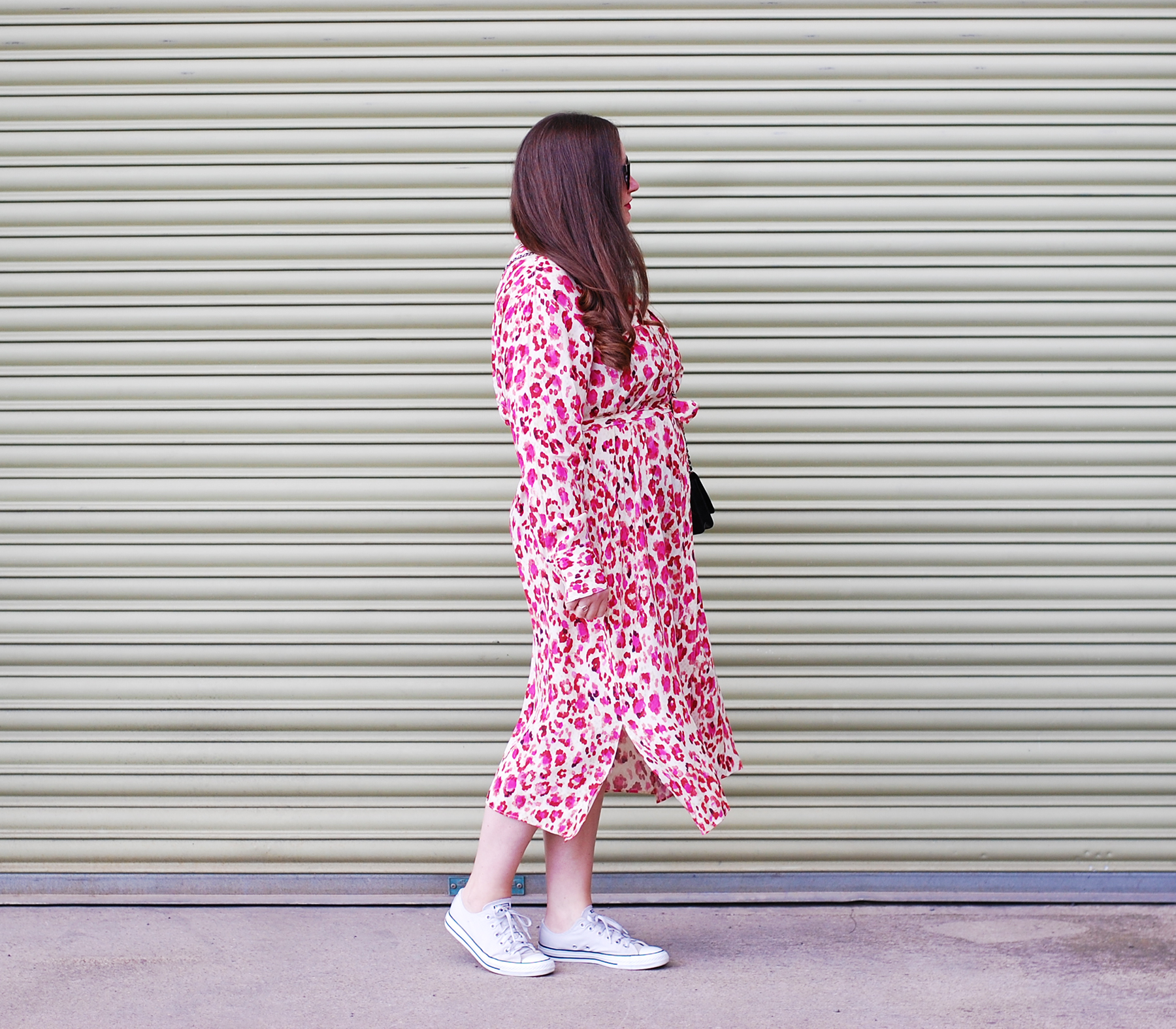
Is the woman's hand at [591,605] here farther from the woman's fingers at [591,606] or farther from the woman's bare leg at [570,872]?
the woman's bare leg at [570,872]

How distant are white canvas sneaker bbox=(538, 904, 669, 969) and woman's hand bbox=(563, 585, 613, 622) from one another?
2.44 ft

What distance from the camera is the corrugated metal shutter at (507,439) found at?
3012 millimetres

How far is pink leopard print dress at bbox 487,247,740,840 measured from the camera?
7.73 ft

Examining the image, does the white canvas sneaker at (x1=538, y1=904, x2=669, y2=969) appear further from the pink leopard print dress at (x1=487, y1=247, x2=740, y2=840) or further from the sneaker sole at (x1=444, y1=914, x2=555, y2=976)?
the pink leopard print dress at (x1=487, y1=247, x2=740, y2=840)

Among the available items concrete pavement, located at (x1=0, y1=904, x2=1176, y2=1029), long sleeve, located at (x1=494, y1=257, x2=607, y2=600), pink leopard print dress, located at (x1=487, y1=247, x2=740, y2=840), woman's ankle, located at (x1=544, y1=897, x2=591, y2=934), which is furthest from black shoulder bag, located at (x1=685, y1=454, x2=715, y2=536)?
concrete pavement, located at (x1=0, y1=904, x2=1176, y2=1029)

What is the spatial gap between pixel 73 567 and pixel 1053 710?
2.72 m

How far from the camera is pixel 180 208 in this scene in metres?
3.03

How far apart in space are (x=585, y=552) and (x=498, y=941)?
0.92 metres

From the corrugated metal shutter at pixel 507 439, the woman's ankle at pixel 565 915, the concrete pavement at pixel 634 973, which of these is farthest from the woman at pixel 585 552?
the corrugated metal shutter at pixel 507 439

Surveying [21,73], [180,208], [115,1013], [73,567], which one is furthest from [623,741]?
[21,73]

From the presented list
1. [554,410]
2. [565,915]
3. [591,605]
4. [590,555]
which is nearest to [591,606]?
[591,605]

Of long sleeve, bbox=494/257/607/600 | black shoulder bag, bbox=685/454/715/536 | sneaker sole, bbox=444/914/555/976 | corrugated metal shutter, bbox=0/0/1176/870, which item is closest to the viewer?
long sleeve, bbox=494/257/607/600

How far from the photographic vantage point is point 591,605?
92.8 inches

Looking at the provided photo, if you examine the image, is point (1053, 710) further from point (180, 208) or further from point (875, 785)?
point (180, 208)
